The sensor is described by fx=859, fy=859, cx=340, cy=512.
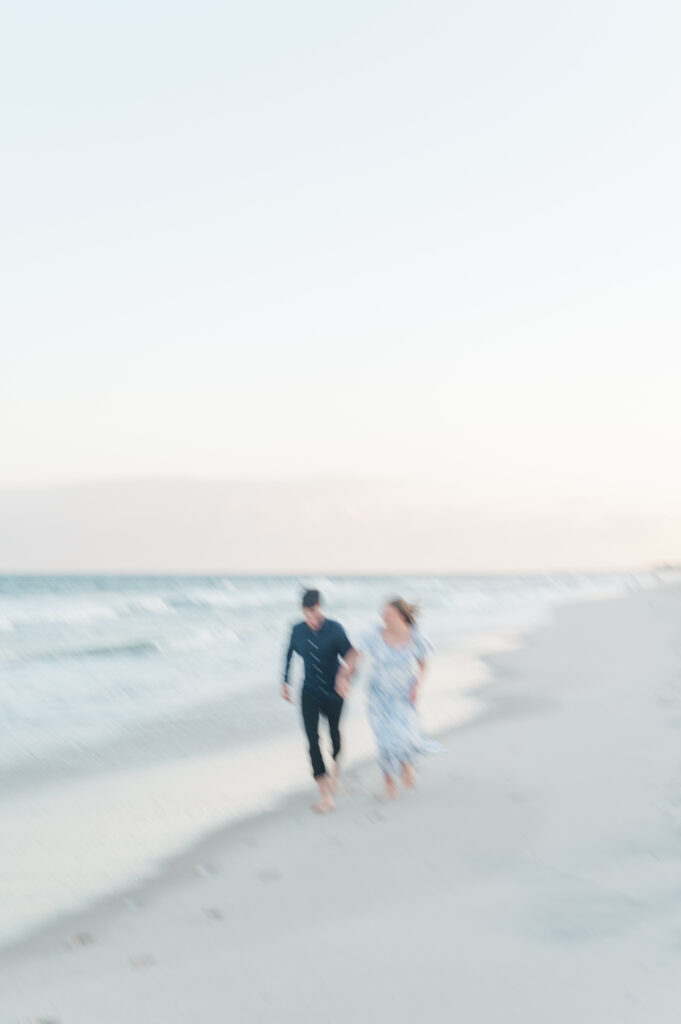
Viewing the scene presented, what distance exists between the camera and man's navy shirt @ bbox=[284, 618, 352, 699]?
662 cm

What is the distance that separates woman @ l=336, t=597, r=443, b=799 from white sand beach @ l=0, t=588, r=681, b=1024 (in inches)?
12.4

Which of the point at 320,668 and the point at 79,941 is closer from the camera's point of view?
the point at 79,941

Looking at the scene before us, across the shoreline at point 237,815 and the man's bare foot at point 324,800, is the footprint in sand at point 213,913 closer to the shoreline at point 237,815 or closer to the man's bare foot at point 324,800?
the shoreline at point 237,815

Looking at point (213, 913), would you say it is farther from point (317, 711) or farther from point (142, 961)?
point (317, 711)

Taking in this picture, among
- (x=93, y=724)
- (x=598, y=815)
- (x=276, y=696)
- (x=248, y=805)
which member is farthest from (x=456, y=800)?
(x=276, y=696)

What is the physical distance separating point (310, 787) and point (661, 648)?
1058 cm

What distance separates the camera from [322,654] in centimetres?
663

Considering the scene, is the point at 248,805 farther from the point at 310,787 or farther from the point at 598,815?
the point at 598,815

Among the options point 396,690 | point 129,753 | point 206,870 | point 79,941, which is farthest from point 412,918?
point 129,753

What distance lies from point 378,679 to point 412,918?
2786 millimetres

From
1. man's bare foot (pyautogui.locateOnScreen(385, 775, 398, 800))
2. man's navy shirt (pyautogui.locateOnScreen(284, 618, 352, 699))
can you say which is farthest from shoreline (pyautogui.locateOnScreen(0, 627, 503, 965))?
man's navy shirt (pyautogui.locateOnScreen(284, 618, 352, 699))

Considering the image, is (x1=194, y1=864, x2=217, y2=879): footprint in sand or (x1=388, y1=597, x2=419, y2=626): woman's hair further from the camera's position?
(x1=388, y1=597, x2=419, y2=626): woman's hair

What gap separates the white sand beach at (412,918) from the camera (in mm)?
3361

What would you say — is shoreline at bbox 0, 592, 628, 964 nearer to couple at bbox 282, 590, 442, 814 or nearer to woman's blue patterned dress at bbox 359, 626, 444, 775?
couple at bbox 282, 590, 442, 814
